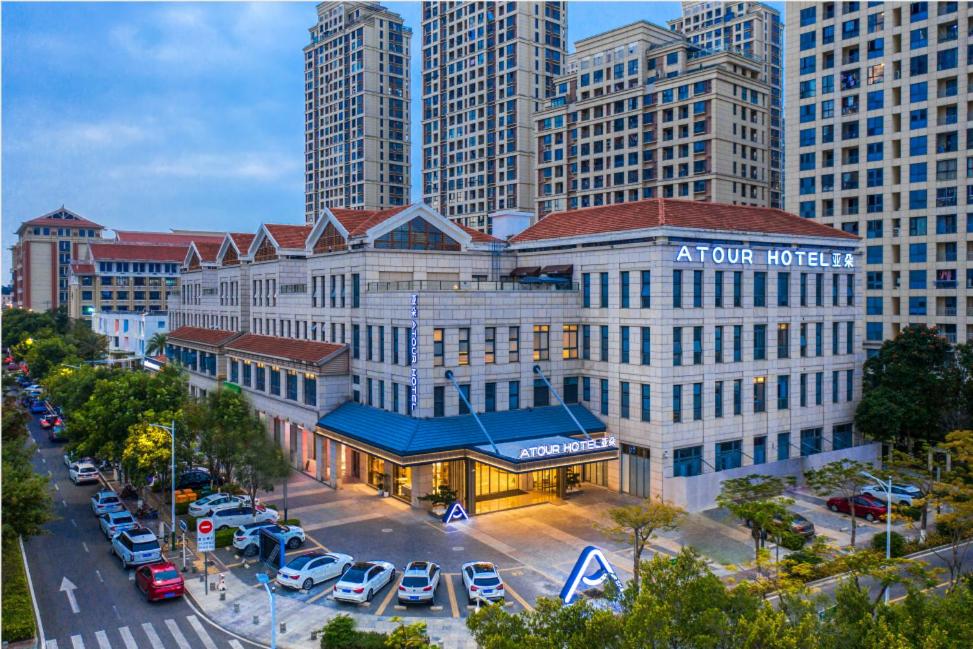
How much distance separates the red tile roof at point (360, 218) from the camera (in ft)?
192

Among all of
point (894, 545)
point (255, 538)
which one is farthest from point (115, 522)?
point (894, 545)

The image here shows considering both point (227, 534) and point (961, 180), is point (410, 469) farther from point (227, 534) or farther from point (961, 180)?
point (961, 180)

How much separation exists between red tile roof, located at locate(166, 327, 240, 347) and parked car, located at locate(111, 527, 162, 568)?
38.0 meters

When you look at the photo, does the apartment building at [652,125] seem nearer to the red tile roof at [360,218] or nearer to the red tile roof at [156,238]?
the red tile roof at [360,218]

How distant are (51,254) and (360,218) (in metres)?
148

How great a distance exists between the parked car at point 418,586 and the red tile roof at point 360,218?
30.5 metres

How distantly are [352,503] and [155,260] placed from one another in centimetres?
11169

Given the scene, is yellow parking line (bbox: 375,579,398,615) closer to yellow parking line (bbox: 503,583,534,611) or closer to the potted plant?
yellow parking line (bbox: 503,583,534,611)

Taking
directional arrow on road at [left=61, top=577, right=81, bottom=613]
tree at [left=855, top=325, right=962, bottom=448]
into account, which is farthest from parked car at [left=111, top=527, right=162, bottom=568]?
tree at [left=855, top=325, right=962, bottom=448]

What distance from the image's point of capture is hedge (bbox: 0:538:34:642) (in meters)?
28.5

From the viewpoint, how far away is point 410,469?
50125 mm

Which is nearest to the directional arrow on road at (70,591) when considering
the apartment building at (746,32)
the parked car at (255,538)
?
the parked car at (255,538)

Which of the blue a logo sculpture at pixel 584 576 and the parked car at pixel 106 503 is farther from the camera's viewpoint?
the parked car at pixel 106 503

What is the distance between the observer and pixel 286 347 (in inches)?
2549
